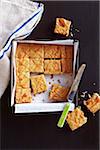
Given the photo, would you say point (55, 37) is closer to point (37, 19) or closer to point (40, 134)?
point (37, 19)

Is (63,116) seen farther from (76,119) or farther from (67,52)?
(67,52)

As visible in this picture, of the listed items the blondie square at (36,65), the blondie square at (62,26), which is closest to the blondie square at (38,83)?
the blondie square at (36,65)

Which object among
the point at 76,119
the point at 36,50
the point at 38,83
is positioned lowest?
the point at 76,119

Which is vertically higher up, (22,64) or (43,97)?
(22,64)

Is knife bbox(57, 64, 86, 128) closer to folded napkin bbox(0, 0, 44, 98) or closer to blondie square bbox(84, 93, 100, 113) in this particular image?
blondie square bbox(84, 93, 100, 113)

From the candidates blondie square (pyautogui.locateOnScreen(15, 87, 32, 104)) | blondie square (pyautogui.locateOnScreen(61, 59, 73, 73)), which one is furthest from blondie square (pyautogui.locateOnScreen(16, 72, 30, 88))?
blondie square (pyautogui.locateOnScreen(61, 59, 73, 73))

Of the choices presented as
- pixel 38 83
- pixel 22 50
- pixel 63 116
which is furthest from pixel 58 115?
pixel 22 50
